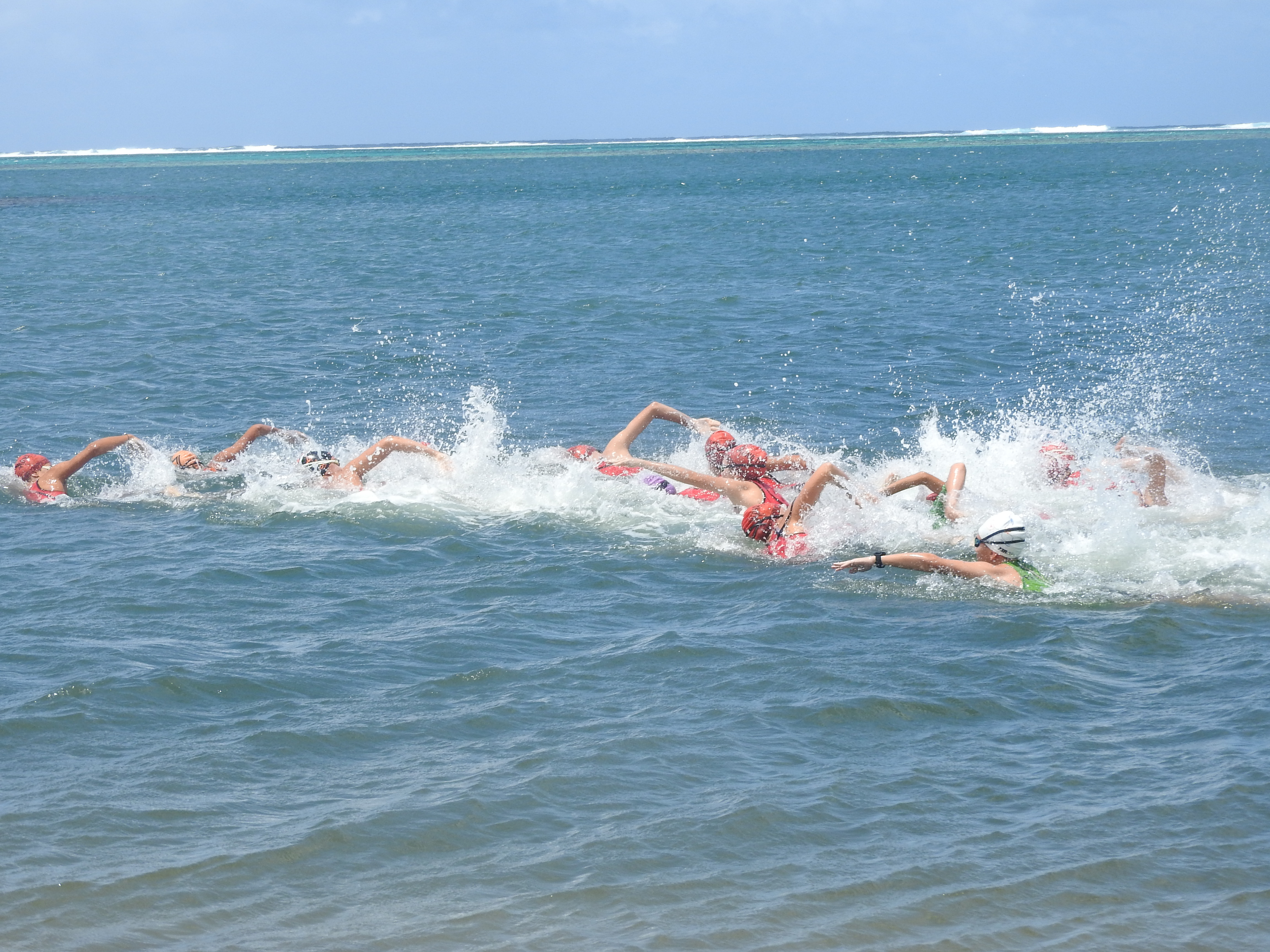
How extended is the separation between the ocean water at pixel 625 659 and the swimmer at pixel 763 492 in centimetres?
27

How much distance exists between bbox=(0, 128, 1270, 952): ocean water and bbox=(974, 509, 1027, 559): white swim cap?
0.44 meters

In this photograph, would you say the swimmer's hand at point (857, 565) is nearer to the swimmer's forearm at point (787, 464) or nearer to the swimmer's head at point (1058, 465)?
the swimmer's forearm at point (787, 464)

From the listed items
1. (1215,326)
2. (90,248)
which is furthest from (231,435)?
(90,248)

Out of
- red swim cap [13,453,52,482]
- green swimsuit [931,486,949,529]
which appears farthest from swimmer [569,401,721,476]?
red swim cap [13,453,52,482]

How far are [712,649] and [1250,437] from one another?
9.85m

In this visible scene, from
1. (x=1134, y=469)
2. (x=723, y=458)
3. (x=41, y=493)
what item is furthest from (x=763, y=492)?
(x=41, y=493)

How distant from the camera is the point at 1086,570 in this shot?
36.1 ft

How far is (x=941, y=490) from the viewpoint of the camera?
1216 centimetres

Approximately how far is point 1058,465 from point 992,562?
344 cm

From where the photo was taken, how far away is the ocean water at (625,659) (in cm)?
639

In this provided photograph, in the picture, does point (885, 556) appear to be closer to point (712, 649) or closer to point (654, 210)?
point (712, 649)

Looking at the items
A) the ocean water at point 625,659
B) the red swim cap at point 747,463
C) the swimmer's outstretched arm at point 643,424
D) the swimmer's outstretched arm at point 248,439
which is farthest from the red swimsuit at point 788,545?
the swimmer's outstretched arm at point 248,439

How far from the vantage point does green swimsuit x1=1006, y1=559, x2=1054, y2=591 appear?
10.4 m

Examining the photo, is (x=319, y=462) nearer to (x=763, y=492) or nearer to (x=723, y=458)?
(x=723, y=458)
